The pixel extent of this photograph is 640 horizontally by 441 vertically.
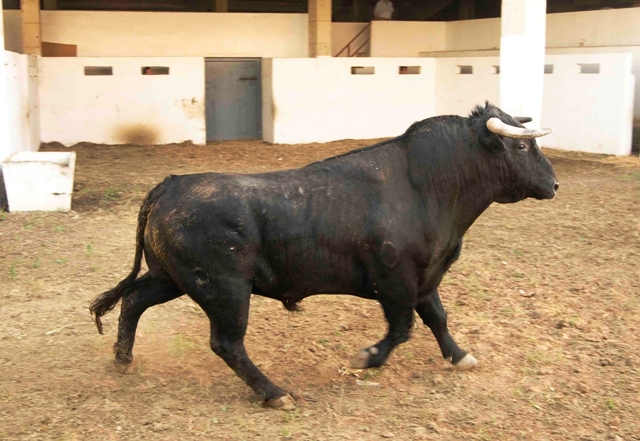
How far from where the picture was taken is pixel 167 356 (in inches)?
196

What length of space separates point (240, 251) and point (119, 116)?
12040 millimetres

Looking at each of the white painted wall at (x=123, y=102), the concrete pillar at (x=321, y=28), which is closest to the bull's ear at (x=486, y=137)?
the white painted wall at (x=123, y=102)

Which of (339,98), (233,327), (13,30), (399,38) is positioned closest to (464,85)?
(339,98)

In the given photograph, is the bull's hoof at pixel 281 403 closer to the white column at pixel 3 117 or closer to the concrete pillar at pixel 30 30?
the white column at pixel 3 117

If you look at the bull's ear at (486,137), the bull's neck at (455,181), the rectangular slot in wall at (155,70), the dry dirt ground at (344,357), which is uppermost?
the rectangular slot in wall at (155,70)

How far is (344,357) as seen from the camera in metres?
5.02

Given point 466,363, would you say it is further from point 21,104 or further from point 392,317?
point 21,104

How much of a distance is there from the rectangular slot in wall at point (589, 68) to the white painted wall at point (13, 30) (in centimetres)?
1084

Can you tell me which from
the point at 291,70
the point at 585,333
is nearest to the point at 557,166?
the point at 291,70

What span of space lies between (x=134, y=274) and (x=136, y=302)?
0.53ft

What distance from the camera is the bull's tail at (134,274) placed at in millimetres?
4430

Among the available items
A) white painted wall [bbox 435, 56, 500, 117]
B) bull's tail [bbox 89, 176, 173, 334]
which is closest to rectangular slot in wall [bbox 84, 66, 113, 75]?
white painted wall [bbox 435, 56, 500, 117]

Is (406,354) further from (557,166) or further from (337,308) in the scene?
(557,166)

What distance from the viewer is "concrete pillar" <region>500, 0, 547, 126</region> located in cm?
1244
